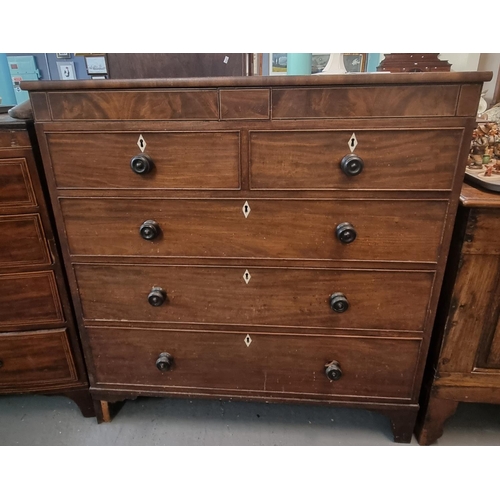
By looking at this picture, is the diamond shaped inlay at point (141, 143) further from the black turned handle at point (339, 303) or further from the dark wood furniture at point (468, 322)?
the dark wood furniture at point (468, 322)

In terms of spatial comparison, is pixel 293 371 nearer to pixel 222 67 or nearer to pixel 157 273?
pixel 157 273

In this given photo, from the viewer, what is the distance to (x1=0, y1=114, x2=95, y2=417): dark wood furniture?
112 cm

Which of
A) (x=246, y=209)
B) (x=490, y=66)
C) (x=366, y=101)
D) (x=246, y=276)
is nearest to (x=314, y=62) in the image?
(x=490, y=66)

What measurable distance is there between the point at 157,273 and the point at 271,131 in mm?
575

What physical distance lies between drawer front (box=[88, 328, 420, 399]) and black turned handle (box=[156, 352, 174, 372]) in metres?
0.01

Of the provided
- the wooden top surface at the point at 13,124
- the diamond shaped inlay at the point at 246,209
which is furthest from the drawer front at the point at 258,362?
the wooden top surface at the point at 13,124

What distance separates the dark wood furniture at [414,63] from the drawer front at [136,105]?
0.74 m

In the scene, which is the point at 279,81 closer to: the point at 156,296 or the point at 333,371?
the point at 156,296

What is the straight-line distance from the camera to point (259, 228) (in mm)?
1121

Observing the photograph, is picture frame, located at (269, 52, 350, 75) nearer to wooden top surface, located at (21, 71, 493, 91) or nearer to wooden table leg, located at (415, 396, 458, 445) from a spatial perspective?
wooden top surface, located at (21, 71, 493, 91)

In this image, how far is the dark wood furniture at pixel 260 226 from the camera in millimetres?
989

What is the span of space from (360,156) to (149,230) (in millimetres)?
647

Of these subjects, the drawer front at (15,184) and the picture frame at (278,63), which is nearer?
the drawer front at (15,184)

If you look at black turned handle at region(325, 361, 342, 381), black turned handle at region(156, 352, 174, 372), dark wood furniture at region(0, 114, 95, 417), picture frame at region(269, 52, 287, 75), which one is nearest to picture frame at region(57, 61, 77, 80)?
picture frame at region(269, 52, 287, 75)
